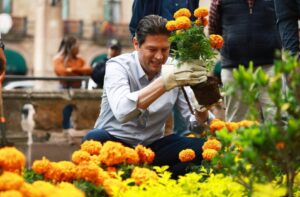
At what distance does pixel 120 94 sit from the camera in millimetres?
4273

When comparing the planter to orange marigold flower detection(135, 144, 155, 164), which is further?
the planter

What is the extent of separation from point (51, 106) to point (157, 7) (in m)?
3.49

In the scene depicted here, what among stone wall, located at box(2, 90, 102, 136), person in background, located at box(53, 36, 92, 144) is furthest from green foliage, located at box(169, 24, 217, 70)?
person in background, located at box(53, 36, 92, 144)

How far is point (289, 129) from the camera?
2.31 meters

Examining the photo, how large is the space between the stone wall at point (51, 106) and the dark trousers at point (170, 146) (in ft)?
14.7

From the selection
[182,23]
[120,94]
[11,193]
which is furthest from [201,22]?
[11,193]

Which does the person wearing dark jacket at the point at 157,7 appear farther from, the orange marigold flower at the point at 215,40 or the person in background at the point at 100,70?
the person in background at the point at 100,70

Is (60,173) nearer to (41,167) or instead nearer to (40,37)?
(41,167)

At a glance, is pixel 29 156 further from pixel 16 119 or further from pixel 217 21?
pixel 217 21

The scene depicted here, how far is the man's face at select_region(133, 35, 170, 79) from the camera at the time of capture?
4.41 meters

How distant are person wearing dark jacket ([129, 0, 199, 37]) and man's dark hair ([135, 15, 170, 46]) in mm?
1521

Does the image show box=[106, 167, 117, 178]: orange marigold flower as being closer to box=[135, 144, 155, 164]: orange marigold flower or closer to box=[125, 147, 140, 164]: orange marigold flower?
box=[125, 147, 140, 164]: orange marigold flower

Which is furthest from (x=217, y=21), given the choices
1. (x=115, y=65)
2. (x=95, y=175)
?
(x=95, y=175)

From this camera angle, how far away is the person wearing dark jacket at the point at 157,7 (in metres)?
6.07
